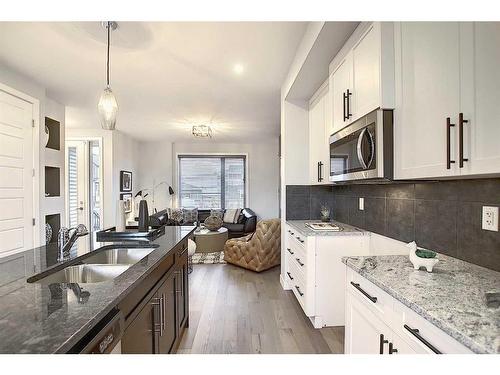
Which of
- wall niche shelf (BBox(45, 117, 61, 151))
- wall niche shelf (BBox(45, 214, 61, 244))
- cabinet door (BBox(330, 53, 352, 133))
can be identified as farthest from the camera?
wall niche shelf (BBox(45, 117, 61, 151))

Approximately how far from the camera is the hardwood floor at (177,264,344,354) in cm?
226

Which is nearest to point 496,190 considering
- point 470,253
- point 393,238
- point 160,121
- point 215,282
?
point 470,253

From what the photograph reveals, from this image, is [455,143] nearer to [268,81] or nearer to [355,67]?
[355,67]

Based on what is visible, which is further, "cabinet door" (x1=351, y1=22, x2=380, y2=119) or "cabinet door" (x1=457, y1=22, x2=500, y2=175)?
"cabinet door" (x1=351, y1=22, x2=380, y2=119)

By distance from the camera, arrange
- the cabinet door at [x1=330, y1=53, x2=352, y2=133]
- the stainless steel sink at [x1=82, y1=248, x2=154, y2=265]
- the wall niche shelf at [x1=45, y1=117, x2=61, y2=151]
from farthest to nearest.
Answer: the wall niche shelf at [x1=45, y1=117, x2=61, y2=151] < the cabinet door at [x1=330, y1=53, x2=352, y2=133] < the stainless steel sink at [x1=82, y1=248, x2=154, y2=265]

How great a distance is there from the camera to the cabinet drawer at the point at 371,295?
1.18m

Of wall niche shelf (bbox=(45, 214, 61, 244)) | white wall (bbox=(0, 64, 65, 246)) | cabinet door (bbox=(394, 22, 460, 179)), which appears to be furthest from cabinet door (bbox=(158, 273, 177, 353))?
wall niche shelf (bbox=(45, 214, 61, 244))

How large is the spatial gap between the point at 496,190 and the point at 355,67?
1117 millimetres

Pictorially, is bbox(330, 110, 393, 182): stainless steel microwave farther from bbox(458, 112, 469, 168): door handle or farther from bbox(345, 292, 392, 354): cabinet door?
bbox(345, 292, 392, 354): cabinet door

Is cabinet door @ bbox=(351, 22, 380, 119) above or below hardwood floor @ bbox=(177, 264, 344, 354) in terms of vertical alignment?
above

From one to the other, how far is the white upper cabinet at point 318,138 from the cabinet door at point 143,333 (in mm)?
1987

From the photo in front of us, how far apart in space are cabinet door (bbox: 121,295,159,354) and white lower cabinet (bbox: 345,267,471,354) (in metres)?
1.06

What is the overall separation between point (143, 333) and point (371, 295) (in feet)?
3.59
